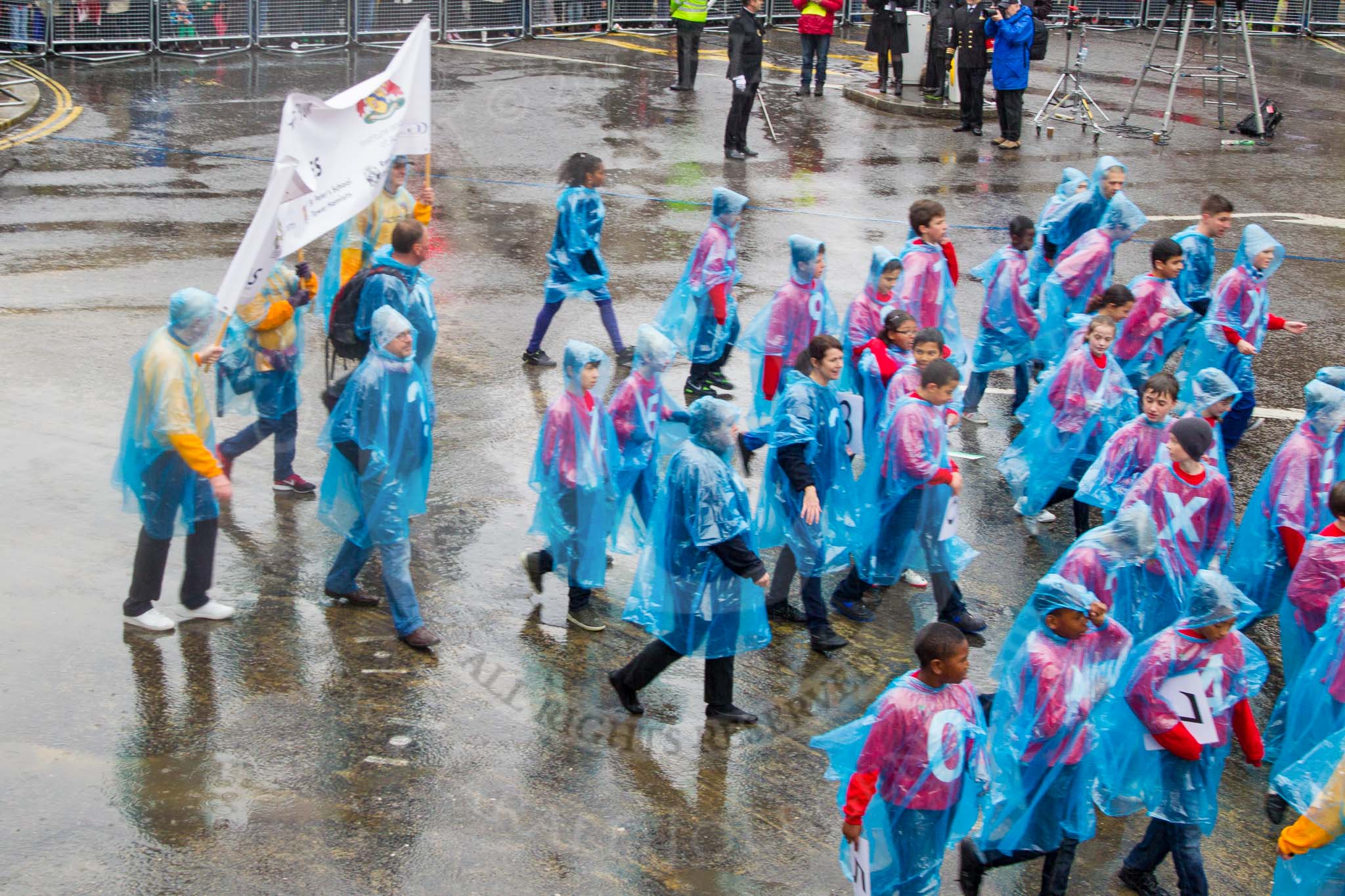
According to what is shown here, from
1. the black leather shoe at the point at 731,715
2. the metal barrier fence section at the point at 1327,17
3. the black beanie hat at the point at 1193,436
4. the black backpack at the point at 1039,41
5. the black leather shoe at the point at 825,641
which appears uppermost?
the metal barrier fence section at the point at 1327,17

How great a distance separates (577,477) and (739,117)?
11.0 meters

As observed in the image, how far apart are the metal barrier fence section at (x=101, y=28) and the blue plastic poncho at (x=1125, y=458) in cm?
1725

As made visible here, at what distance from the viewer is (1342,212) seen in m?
16.1

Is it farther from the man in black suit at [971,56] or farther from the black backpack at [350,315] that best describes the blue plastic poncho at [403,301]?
the man in black suit at [971,56]

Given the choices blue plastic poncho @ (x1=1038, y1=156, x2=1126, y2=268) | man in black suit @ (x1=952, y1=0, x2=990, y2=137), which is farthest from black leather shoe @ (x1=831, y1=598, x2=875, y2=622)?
man in black suit @ (x1=952, y1=0, x2=990, y2=137)

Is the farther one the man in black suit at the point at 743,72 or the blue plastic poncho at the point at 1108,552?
the man in black suit at the point at 743,72

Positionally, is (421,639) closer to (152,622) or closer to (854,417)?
(152,622)

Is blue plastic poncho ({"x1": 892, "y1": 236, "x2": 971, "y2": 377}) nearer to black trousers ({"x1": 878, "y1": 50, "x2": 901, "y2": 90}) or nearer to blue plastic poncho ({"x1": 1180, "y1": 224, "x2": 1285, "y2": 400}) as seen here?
blue plastic poncho ({"x1": 1180, "y1": 224, "x2": 1285, "y2": 400})

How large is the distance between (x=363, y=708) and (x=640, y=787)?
133cm

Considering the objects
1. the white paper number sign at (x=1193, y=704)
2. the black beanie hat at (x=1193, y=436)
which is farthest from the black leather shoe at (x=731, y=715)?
the black beanie hat at (x=1193, y=436)

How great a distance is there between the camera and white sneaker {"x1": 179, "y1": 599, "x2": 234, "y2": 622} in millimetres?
6848

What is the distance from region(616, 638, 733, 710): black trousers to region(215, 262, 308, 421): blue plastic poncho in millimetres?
2883

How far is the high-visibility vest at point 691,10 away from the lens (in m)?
19.9

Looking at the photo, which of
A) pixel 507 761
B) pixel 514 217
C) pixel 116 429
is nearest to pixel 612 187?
pixel 514 217
